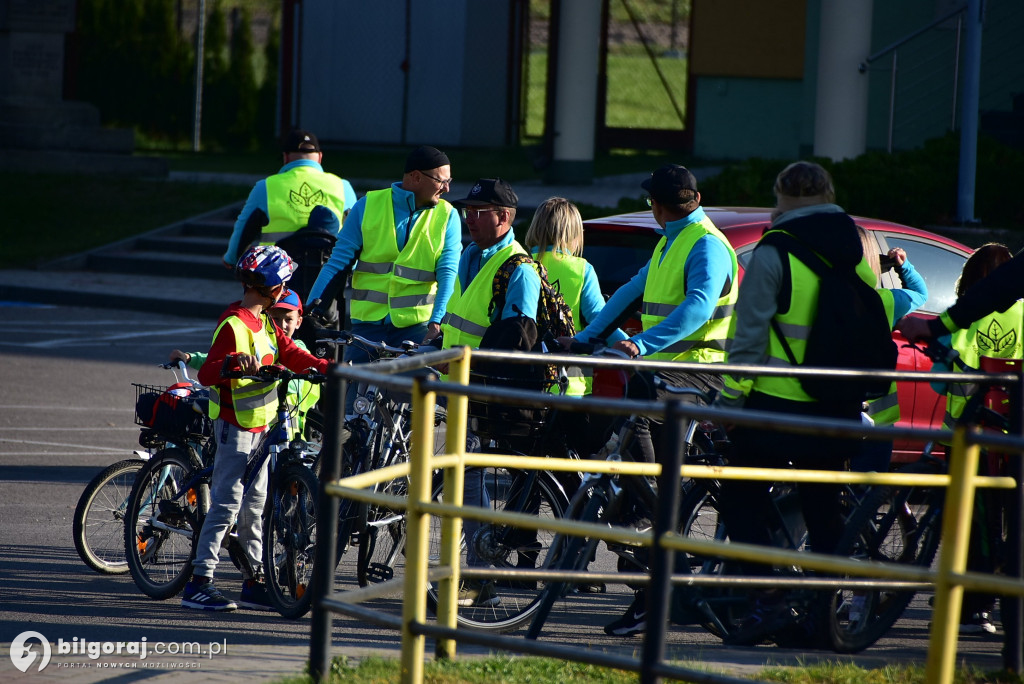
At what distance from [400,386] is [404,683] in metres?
0.90

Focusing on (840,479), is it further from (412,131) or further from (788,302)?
(412,131)

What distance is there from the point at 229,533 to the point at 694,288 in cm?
233

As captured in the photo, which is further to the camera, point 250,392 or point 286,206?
point 286,206

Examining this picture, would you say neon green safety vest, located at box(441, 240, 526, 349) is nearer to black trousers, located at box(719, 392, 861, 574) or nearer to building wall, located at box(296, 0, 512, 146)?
black trousers, located at box(719, 392, 861, 574)

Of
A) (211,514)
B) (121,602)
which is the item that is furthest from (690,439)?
(121,602)

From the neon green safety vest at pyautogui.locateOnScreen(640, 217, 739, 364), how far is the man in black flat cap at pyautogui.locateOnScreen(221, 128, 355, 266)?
134 inches

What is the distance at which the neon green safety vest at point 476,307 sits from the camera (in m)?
6.49

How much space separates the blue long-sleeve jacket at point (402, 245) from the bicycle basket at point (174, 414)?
1529mm

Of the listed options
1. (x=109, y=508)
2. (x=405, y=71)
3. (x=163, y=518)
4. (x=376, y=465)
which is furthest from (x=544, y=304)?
(x=405, y=71)

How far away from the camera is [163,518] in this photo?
6312 mm

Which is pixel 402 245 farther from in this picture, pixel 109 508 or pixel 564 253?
pixel 109 508

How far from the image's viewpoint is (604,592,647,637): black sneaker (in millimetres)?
5875

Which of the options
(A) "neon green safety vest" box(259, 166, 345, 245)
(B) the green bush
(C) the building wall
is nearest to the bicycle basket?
(A) "neon green safety vest" box(259, 166, 345, 245)

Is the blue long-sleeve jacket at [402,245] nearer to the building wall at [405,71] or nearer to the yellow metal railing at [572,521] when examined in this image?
the yellow metal railing at [572,521]
